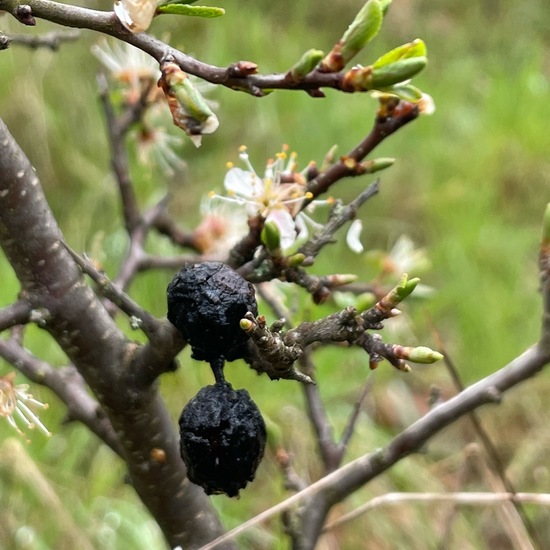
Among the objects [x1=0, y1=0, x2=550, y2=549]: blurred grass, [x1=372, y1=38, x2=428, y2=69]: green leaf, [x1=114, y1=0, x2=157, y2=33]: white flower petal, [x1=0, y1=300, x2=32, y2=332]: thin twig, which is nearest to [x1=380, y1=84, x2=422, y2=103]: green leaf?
[x1=372, y1=38, x2=428, y2=69]: green leaf

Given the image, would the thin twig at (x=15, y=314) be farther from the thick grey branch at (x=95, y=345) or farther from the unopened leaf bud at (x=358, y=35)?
the unopened leaf bud at (x=358, y=35)

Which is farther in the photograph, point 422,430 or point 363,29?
point 422,430

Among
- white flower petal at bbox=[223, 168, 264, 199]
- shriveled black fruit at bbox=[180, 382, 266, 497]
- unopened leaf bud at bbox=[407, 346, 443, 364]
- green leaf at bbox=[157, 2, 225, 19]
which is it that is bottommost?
shriveled black fruit at bbox=[180, 382, 266, 497]

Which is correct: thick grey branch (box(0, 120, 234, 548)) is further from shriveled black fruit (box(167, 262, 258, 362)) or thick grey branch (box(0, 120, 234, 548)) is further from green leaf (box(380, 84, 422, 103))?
green leaf (box(380, 84, 422, 103))

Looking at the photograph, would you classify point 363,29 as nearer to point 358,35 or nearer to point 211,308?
point 358,35

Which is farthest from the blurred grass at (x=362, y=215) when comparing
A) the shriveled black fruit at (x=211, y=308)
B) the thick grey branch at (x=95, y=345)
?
the shriveled black fruit at (x=211, y=308)

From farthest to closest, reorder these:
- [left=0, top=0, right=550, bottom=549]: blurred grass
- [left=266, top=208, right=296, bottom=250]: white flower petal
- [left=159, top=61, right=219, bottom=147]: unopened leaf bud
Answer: [left=0, top=0, right=550, bottom=549]: blurred grass < [left=266, top=208, right=296, bottom=250]: white flower petal < [left=159, top=61, right=219, bottom=147]: unopened leaf bud

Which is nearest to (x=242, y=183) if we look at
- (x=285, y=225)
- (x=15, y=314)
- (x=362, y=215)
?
(x=285, y=225)
